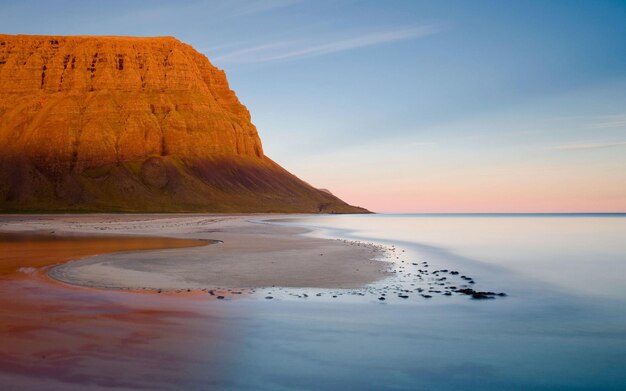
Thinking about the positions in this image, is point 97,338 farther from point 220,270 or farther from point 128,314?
point 220,270

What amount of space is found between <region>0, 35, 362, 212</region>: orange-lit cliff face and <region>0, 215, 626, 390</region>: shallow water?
4545 inches

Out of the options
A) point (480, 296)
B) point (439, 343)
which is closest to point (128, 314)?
point (439, 343)

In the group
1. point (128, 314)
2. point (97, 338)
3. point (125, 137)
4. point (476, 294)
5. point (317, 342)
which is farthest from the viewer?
point (125, 137)

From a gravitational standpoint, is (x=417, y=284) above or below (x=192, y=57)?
below

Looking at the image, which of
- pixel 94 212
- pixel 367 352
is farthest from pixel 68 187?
pixel 367 352

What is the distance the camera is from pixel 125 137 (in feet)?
482

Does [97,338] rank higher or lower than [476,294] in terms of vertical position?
lower

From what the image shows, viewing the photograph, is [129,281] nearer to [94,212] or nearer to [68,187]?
[94,212]

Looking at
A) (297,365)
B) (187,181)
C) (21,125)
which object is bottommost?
(297,365)

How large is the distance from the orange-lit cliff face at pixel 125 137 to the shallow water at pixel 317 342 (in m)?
115

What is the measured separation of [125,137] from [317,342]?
150 metres

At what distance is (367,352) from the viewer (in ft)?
29.3

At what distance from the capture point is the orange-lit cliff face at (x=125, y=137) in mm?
128000

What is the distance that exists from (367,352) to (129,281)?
32.7 feet
